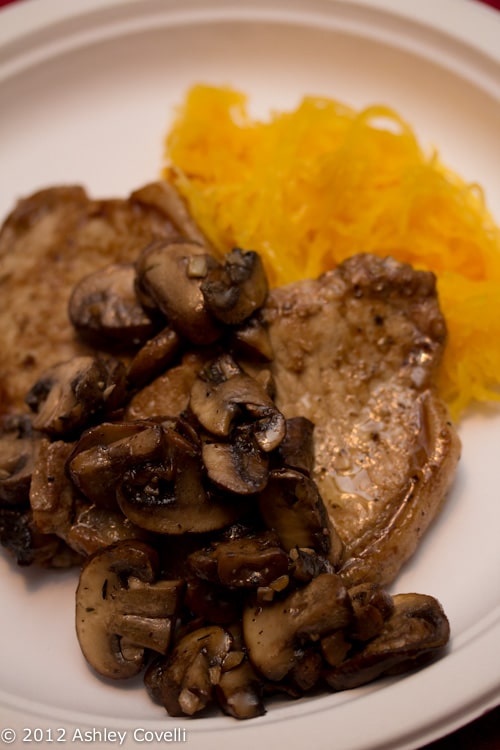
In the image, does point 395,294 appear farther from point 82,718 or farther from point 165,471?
point 82,718

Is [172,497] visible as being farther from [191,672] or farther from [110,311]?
[110,311]

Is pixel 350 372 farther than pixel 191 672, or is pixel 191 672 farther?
pixel 350 372

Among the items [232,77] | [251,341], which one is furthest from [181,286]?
[232,77]

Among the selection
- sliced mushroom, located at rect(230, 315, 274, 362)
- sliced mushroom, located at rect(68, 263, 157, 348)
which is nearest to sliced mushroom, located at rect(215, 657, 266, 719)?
sliced mushroom, located at rect(230, 315, 274, 362)

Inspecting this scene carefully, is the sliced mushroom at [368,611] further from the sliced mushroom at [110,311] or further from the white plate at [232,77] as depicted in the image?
the sliced mushroom at [110,311]

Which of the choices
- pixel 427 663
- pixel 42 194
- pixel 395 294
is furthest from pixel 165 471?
pixel 42 194

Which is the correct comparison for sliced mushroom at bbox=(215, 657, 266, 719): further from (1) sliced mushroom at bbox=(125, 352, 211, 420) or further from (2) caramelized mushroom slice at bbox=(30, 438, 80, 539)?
(1) sliced mushroom at bbox=(125, 352, 211, 420)

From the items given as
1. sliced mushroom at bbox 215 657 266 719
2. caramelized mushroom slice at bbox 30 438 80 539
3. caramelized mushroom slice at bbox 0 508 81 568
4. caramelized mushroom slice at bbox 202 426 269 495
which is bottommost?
caramelized mushroom slice at bbox 0 508 81 568
